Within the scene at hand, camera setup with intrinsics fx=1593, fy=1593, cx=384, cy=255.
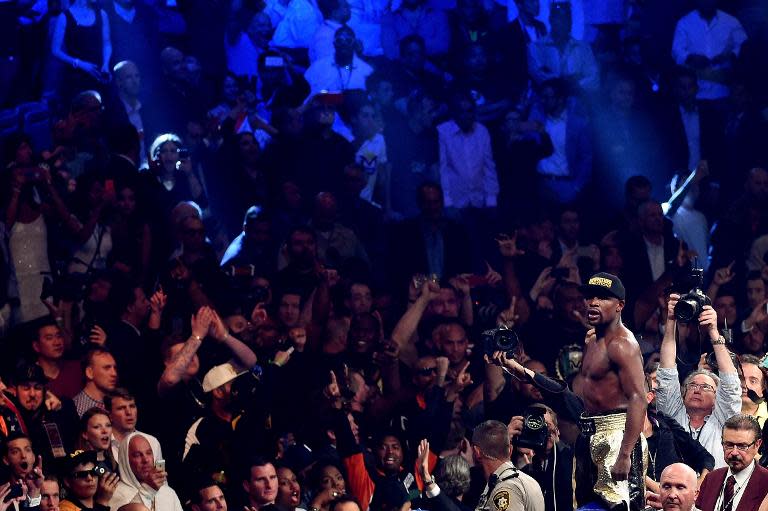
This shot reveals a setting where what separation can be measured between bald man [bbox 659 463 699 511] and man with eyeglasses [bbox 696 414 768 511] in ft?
0.88

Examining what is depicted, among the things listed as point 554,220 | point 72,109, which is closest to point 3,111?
point 72,109

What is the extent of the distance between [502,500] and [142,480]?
7.31 feet

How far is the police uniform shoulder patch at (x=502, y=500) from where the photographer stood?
830 centimetres

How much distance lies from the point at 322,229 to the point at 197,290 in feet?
5.09

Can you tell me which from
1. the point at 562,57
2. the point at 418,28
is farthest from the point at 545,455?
the point at 418,28

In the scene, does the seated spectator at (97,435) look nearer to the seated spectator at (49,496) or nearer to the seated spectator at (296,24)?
the seated spectator at (49,496)

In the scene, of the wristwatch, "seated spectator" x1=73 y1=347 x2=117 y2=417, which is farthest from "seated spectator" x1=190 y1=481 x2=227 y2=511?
the wristwatch

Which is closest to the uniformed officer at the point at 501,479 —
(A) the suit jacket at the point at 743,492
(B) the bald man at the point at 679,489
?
(B) the bald man at the point at 679,489

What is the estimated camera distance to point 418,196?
12.3 meters

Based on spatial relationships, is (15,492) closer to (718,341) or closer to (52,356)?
(52,356)

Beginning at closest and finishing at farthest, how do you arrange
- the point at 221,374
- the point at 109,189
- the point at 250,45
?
the point at 221,374, the point at 109,189, the point at 250,45

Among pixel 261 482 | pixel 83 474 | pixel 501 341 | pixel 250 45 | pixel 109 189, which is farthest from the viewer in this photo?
pixel 250 45

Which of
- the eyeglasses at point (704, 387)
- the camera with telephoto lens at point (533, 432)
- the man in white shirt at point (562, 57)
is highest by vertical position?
the man in white shirt at point (562, 57)

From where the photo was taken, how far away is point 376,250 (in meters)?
12.4
